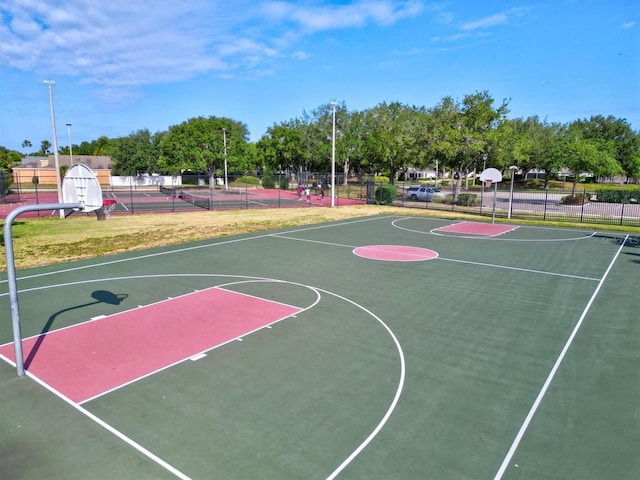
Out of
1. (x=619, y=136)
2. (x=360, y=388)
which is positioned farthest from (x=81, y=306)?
(x=619, y=136)

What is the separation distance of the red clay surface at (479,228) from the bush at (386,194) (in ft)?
38.7

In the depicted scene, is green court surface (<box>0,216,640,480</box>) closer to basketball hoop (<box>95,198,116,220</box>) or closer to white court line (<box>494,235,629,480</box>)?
white court line (<box>494,235,629,480</box>)

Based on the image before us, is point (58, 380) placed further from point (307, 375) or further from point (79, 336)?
point (307, 375)

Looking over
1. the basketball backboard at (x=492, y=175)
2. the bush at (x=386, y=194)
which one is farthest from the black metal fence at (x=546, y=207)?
the basketball backboard at (x=492, y=175)

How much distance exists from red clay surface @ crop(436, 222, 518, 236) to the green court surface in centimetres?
912

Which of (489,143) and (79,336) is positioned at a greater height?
(489,143)

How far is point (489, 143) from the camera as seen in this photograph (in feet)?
114

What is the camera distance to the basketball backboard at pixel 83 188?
7.86m

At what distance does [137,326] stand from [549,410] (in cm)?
729

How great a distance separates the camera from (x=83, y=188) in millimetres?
8133

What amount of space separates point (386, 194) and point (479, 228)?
14.2 m

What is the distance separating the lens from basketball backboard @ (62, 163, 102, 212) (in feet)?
25.8

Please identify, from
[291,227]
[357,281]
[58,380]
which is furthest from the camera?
[291,227]

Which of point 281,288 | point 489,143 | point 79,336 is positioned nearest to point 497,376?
point 281,288
